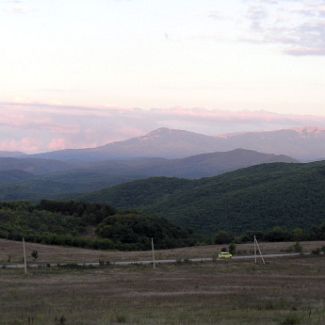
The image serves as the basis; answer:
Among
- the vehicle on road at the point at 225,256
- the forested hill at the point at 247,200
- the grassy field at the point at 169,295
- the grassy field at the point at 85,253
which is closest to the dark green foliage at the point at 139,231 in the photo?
the grassy field at the point at 85,253

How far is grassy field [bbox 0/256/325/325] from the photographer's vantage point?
49.1ft

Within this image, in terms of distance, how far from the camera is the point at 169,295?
800 inches

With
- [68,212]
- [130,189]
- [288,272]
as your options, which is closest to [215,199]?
[68,212]

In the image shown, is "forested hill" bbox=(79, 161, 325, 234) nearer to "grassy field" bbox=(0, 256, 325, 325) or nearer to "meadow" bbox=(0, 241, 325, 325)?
"meadow" bbox=(0, 241, 325, 325)

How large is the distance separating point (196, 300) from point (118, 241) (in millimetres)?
34466

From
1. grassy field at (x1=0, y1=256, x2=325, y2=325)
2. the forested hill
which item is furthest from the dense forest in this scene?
grassy field at (x1=0, y1=256, x2=325, y2=325)

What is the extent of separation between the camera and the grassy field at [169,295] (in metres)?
15.0

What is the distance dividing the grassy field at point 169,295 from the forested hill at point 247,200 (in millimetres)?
41805

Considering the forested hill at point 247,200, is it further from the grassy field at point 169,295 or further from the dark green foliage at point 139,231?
the grassy field at point 169,295

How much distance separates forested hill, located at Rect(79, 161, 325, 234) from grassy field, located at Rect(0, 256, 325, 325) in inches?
1646

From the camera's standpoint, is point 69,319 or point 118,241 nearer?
point 69,319

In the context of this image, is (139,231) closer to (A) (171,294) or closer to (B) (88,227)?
(B) (88,227)

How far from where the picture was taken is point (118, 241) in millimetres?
52906

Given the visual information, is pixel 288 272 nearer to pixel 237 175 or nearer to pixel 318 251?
pixel 318 251
